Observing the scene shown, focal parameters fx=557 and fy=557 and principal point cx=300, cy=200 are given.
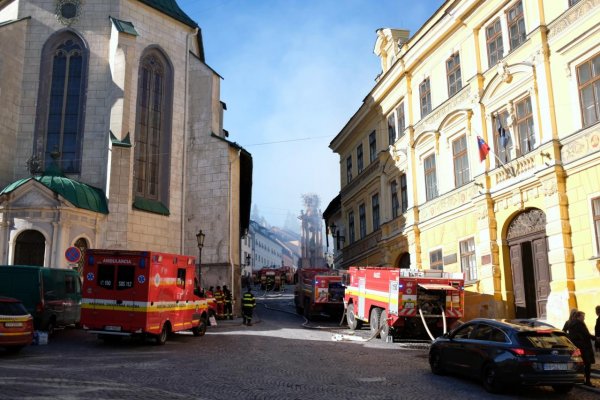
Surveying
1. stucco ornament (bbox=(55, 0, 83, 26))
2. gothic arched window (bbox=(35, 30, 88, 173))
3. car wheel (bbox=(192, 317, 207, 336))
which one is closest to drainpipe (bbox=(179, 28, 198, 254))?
gothic arched window (bbox=(35, 30, 88, 173))

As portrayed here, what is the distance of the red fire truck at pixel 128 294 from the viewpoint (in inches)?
628

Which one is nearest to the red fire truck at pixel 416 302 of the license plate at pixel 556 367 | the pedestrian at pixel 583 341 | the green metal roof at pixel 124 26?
the pedestrian at pixel 583 341

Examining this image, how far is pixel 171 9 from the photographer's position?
1288 inches

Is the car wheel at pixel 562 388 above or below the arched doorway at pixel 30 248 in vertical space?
below

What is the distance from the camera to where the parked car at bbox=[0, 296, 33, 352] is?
13.1 metres

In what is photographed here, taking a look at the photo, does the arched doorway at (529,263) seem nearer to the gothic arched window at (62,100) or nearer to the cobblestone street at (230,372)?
the cobblestone street at (230,372)

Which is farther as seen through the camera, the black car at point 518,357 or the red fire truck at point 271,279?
the red fire truck at point 271,279

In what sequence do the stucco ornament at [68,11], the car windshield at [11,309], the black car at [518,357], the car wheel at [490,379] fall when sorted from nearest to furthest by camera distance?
the black car at [518,357] → the car wheel at [490,379] → the car windshield at [11,309] → the stucco ornament at [68,11]

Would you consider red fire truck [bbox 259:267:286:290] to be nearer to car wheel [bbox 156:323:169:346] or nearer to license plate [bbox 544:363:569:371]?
car wheel [bbox 156:323:169:346]

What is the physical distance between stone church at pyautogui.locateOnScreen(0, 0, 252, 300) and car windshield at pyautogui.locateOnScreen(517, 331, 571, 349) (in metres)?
19.8

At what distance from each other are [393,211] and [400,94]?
5.97 metres

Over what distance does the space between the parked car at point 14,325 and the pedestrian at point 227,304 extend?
13890 millimetres

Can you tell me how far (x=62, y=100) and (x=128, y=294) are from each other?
16082mm

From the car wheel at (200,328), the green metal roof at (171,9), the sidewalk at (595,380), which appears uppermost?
the green metal roof at (171,9)
